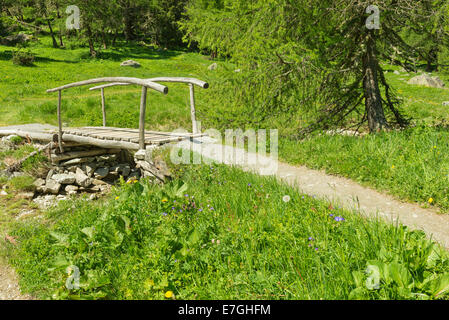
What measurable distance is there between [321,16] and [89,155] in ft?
23.4

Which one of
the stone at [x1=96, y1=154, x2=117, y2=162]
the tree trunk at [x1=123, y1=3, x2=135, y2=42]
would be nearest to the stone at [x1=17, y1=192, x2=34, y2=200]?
the stone at [x1=96, y1=154, x2=117, y2=162]

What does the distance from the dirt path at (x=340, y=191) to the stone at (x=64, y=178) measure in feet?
12.4

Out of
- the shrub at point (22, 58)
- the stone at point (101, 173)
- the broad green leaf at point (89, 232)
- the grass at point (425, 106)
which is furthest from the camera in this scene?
the shrub at point (22, 58)

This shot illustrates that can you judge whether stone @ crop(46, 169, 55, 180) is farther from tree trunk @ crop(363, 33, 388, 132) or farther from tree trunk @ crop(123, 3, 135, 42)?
tree trunk @ crop(123, 3, 135, 42)

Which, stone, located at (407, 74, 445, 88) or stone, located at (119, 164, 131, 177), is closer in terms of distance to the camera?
stone, located at (119, 164, 131, 177)

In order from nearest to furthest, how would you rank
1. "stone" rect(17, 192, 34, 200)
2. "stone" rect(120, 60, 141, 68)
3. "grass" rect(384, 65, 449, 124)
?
"stone" rect(17, 192, 34, 200) → "grass" rect(384, 65, 449, 124) → "stone" rect(120, 60, 141, 68)

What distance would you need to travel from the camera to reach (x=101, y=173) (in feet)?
28.8

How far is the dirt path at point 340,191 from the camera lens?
3.67m

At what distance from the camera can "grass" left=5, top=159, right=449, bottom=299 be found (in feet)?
7.86

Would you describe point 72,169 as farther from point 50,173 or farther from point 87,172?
point 50,173

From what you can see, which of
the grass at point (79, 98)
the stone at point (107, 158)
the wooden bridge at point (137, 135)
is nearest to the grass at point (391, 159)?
the wooden bridge at point (137, 135)

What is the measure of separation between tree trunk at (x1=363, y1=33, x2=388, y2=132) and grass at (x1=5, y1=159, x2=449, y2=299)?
4138 millimetres

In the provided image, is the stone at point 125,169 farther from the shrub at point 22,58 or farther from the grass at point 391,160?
the shrub at point 22,58

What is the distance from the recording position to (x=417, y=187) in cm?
439
